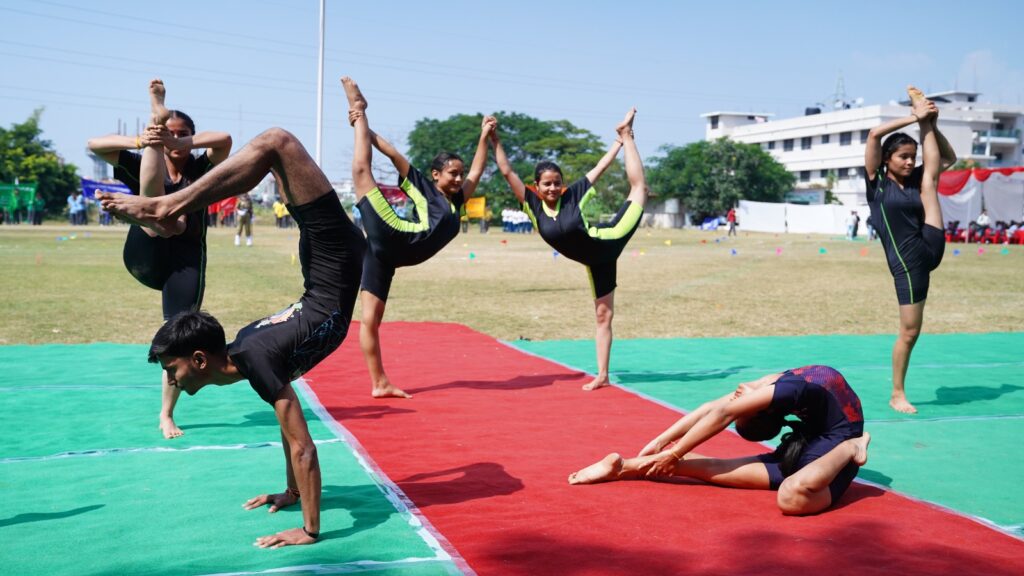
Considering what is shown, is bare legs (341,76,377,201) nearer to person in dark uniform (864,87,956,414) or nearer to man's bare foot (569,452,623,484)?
man's bare foot (569,452,623,484)

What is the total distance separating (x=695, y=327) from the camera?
13.2 metres

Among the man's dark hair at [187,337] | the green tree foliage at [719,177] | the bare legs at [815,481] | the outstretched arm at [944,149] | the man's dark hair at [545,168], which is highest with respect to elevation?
the green tree foliage at [719,177]

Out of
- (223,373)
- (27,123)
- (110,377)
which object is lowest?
(110,377)

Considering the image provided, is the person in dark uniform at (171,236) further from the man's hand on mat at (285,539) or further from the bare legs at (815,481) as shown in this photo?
the bare legs at (815,481)

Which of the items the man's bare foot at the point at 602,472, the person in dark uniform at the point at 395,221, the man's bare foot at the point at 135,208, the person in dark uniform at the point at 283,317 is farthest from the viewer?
the person in dark uniform at the point at 395,221

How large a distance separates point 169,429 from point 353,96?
8.68 feet

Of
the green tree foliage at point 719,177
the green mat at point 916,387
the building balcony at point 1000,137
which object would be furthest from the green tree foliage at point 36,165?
the building balcony at point 1000,137

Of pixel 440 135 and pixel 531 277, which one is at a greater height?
pixel 440 135

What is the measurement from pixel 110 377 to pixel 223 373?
463cm

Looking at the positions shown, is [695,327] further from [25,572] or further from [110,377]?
[25,572]

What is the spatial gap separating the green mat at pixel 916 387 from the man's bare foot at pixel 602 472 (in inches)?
61.2

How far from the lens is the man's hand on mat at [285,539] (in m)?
4.09

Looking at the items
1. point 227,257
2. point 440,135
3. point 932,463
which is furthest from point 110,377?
point 440,135

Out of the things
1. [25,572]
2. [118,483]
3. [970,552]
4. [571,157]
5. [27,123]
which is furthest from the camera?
[571,157]
